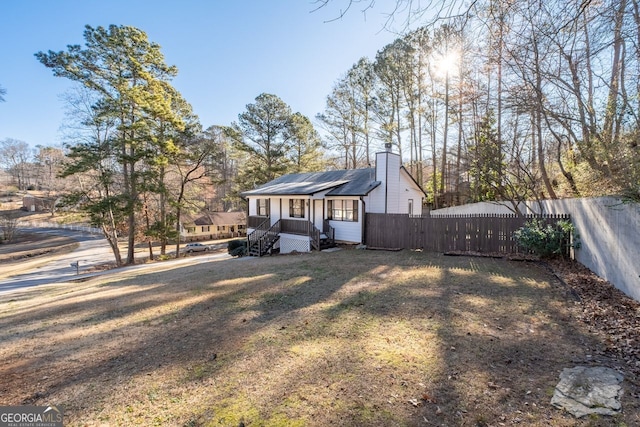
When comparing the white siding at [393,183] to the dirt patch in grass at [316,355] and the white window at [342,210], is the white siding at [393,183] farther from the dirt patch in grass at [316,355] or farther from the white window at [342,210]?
the dirt patch in grass at [316,355]

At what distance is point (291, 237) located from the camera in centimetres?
1662

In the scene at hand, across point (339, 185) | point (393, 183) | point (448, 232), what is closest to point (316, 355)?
point (448, 232)

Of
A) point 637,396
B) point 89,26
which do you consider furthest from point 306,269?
point 89,26

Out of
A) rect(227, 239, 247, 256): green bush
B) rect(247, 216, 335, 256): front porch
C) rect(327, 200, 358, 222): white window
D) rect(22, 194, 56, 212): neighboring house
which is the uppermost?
rect(22, 194, 56, 212): neighboring house

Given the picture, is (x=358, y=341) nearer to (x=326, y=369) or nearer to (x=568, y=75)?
(x=326, y=369)

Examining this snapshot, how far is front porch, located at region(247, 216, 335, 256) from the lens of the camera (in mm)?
15422

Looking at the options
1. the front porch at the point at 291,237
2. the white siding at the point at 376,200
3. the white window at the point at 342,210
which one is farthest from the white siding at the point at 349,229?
the white siding at the point at 376,200

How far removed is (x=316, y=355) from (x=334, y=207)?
12.8m

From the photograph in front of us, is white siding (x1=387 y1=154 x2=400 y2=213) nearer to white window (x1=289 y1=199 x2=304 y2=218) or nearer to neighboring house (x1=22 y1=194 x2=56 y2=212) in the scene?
white window (x1=289 y1=199 x2=304 y2=218)

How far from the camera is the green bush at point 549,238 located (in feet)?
29.7

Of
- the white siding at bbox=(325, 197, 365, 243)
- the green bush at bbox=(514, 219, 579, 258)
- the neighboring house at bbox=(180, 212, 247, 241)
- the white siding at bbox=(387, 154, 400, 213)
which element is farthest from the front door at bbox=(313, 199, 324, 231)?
the neighboring house at bbox=(180, 212, 247, 241)

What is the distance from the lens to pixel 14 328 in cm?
596

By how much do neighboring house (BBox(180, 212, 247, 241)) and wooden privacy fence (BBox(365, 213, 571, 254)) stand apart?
30.2 meters

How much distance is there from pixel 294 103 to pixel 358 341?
26989 millimetres
